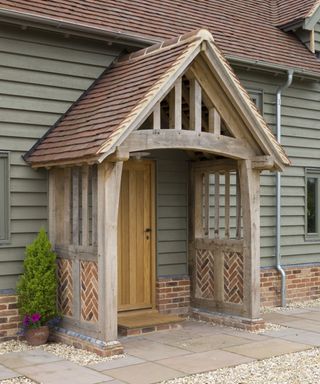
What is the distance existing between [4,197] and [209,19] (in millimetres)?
5710

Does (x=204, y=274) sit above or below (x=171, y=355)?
above

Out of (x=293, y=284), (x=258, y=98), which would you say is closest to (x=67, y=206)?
(x=258, y=98)

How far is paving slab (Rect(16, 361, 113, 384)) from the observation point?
6.21m

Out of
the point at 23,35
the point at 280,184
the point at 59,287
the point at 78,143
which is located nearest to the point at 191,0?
the point at 280,184

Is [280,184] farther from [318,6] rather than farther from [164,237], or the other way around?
[318,6]

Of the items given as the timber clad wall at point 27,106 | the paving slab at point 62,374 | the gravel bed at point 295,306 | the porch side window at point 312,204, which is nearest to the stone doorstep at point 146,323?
the paving slab at point 62,374

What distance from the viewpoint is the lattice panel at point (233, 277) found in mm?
8922

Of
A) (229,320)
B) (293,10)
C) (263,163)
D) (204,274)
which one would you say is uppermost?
(293,10)

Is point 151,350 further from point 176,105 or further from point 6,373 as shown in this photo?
point 176,105

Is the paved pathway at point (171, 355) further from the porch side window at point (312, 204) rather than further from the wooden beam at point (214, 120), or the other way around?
the porch side window at point (312, 204)

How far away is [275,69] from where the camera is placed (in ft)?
35.6

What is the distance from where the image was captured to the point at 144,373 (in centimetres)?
652

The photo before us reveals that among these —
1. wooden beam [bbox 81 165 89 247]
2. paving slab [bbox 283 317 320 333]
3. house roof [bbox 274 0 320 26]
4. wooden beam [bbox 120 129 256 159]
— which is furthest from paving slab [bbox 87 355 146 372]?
house roof [bbox 274 0 320 26]

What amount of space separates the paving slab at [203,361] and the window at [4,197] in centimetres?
267
